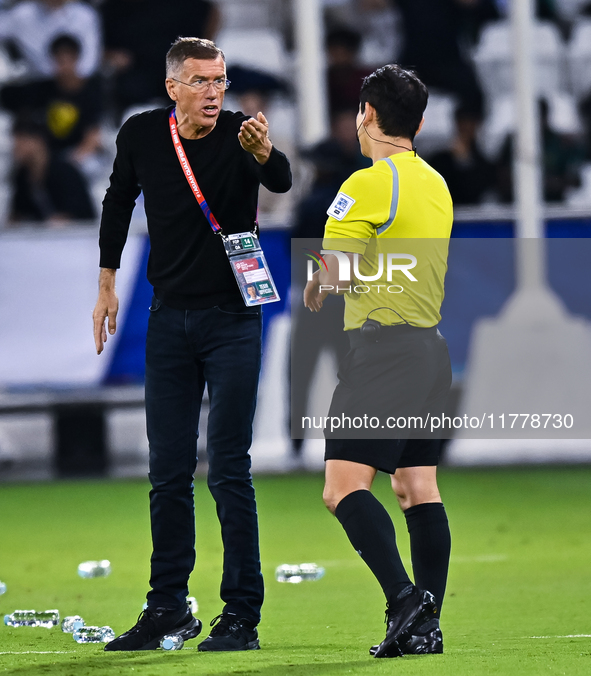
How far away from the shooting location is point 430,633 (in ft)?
11.2

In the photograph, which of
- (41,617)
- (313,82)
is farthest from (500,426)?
(41,617)

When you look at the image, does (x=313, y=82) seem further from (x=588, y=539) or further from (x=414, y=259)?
(x=414, y=259)

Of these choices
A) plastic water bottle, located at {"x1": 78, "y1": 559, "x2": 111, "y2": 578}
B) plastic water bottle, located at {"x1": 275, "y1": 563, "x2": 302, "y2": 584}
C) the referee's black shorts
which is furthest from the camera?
plastic water bottle, located at {"x1": 78, "y1": 559, "x2": 111, "y2": 578}

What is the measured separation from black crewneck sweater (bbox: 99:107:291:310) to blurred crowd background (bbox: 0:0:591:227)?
22.6 ft

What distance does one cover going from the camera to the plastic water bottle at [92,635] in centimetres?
391

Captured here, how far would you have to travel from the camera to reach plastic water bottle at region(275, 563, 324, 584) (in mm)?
5359

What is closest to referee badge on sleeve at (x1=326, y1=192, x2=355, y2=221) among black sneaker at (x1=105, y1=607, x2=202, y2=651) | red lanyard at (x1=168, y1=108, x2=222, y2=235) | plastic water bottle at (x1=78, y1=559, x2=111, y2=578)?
red lanyard at (x1=168, y1=108, x2=222, y2=235)

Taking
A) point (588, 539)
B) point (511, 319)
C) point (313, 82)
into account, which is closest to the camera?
point (588, 539)

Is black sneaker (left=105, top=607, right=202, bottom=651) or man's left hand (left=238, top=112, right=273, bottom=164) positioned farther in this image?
black sneaker (left=105, top=607, right=202, bottom=651)

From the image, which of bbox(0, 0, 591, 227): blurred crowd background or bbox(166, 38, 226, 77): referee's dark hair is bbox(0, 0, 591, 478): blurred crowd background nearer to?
bbox(0, 0, 591, 227): blurred crowd background

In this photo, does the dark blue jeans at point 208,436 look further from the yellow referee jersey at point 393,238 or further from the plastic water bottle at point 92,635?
the yellow referee jersey at point 393,238

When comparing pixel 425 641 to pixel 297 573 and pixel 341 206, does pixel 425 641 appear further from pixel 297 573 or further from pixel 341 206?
pixel 297 573

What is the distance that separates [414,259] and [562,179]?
8614 mm

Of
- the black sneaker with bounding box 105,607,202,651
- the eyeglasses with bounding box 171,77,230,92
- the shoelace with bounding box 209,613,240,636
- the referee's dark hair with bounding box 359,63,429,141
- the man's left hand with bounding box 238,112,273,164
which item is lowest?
the black sneaker with bounding box 105,607,202,651
